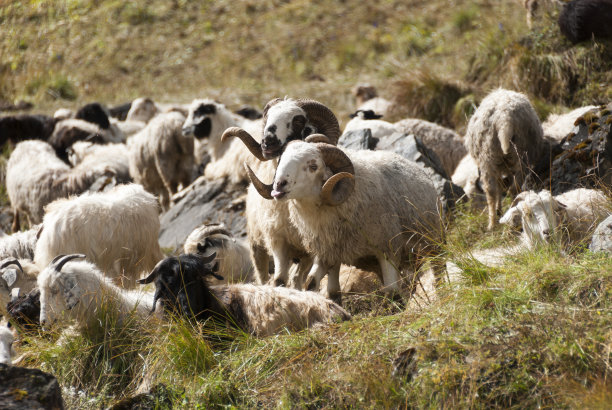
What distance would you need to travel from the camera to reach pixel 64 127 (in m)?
14.8

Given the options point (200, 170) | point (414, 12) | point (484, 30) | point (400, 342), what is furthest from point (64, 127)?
point (414, 12)

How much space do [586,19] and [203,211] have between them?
6.69 m

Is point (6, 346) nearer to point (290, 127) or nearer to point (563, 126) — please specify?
point (290, 127)

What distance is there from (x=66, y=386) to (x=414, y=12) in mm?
21270

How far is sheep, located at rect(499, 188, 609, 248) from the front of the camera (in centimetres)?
629

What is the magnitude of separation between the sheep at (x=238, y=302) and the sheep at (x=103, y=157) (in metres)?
5.98

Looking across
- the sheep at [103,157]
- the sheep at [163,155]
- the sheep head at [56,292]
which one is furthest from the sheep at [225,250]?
the sheep at [163,155]

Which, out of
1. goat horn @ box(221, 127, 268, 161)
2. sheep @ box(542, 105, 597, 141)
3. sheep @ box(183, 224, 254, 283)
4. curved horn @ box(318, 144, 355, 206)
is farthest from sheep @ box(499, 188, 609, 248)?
sheep @ box(183, 224, 254, 283)

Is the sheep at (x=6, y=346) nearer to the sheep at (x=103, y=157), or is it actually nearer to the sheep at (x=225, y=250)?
the sheep at (x=225, y=250)

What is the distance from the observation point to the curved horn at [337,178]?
19.8ft

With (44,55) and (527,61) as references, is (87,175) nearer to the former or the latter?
(527,61)

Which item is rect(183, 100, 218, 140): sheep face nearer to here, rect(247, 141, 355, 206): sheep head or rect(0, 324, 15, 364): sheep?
rect(247, 141, 355, 206): sheep head

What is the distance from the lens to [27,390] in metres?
4.27

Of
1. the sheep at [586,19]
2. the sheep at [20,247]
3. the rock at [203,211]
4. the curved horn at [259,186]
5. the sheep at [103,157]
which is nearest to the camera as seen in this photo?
the curved horn at [259,186]
